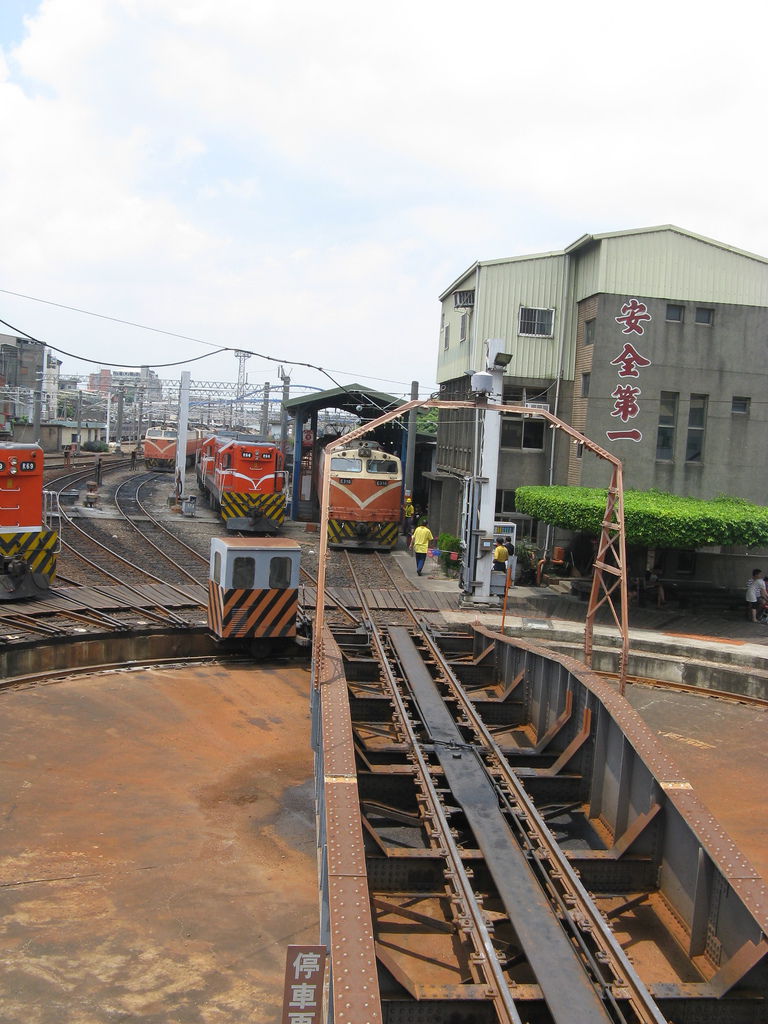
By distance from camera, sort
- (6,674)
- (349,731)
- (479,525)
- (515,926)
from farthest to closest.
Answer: (479,525) → (6,674) → (349,731) → (515,926)

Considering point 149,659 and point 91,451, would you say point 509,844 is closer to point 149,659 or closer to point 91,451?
point 149,659

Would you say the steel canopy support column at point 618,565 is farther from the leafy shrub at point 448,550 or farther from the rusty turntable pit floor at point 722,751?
the leafy shrub at point 448,550

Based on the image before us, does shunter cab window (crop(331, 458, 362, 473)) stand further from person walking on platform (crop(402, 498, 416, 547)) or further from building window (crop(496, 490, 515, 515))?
building window (crop(496, 490, 515, 515))

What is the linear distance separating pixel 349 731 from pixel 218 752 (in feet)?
8.94

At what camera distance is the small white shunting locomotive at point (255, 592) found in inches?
563

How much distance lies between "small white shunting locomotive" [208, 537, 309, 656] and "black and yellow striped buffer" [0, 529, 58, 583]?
3.74 m

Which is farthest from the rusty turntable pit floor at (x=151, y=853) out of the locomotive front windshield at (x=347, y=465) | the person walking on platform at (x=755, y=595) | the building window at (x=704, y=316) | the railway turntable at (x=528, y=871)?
the locomotive front windshield at (x=347, y=465)

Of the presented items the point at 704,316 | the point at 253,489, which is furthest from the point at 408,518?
the point at 704,316

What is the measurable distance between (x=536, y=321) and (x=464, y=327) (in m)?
2.94

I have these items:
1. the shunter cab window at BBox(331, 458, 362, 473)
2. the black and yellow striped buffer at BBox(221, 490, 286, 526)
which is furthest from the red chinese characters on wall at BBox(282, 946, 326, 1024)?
the black and yellow striped buffer at BBox(221, 490, 286, 526)

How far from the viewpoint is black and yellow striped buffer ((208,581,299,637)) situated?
47.0ft

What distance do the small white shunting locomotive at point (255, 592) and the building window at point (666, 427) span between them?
1121 cm

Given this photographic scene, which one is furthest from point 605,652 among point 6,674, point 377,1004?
point 377,1004

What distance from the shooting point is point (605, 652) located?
16.1m
